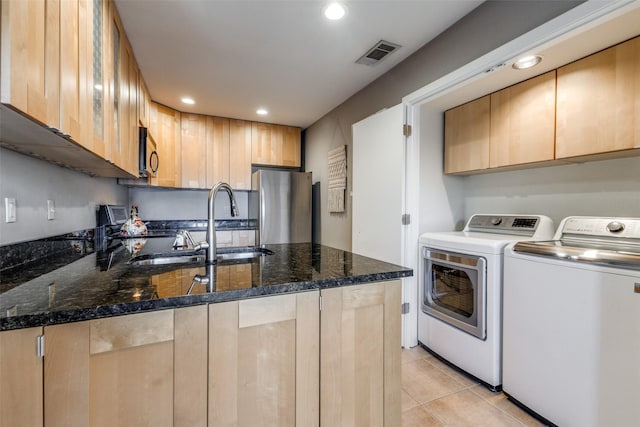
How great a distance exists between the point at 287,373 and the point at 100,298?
61 cm

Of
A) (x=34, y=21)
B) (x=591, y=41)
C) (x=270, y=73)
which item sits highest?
(x=270, y=73)

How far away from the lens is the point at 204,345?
85 centimetres

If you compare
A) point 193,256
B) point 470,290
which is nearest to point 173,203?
point 193,256

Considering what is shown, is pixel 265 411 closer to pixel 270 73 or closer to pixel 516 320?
pixel 516 320

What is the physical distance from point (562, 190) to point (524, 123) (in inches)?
21.3

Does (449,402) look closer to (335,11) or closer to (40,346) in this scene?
(40,346)

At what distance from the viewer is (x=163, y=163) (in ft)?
11.5

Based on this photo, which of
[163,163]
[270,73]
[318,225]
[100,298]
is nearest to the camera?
[100,298]

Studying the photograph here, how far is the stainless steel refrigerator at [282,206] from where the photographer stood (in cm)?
379

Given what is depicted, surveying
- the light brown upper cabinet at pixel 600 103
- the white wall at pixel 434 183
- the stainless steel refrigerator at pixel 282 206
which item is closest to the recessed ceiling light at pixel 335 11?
the white wall at pixel 434 183

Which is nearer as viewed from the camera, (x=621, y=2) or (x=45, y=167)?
(x=621, y=2)

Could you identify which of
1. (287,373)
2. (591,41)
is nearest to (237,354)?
(287,373)

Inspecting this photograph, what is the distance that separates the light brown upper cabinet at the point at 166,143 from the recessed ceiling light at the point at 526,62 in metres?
3.46

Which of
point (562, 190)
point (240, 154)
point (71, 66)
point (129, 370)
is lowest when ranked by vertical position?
point (129, 370)
